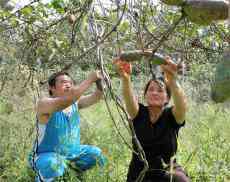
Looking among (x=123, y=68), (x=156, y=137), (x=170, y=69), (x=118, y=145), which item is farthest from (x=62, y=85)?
(x=170, y=69)

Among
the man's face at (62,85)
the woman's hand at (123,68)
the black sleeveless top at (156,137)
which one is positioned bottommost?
the black sleeveless top at (156,137)

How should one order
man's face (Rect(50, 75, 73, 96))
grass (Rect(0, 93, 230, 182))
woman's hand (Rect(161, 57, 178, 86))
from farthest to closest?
man's face (Rect(50, 75, 73, 96))
grass (Rect(0, 93, 230, 182))
woman's hand (Rect(161, 57, 178, 86))

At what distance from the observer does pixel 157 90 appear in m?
3.10

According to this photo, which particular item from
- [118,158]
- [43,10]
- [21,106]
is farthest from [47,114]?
[21,106]

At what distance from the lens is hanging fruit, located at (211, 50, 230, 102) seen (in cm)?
94

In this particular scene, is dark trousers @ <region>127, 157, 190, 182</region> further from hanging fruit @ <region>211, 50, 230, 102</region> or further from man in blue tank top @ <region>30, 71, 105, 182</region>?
hanging fruit @ <region>211, 50, 230, 102</region>

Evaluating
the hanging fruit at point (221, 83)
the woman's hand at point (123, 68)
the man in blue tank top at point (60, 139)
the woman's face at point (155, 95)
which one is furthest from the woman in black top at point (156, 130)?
the hanging fruit at point (221, 83)

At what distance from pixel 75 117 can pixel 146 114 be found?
0.96 meters

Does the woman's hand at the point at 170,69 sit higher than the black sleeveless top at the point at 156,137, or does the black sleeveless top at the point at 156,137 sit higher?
the woman's hand at the point at 170,69

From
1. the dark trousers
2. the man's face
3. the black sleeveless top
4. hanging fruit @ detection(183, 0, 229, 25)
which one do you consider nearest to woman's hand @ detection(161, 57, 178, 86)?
hanging fruit @ detection(183, 0, 229, 25)

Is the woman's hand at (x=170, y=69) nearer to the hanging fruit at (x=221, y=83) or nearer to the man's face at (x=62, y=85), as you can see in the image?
the hanging fruit at (x=221, y=83)

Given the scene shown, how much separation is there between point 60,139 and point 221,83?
299 centimetres

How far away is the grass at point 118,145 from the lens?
3.56 m

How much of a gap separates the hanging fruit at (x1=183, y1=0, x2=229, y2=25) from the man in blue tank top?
247 cm
